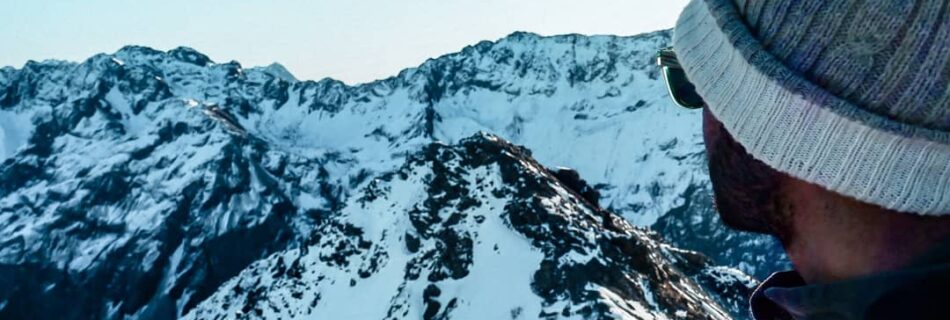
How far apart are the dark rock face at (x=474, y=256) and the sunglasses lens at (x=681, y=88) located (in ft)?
116

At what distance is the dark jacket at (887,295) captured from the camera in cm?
181

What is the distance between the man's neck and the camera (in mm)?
1953

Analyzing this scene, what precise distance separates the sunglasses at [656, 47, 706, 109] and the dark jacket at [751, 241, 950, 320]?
2.13ft

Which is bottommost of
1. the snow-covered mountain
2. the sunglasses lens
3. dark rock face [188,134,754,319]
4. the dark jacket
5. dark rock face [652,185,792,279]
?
→ dark rock face [652,185,792,279]

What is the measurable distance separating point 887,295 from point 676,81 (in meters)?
0.95

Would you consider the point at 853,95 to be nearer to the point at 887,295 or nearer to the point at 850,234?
the point at 850,234

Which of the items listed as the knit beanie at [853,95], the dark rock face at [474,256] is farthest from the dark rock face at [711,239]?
the knit beanie at [853,95]

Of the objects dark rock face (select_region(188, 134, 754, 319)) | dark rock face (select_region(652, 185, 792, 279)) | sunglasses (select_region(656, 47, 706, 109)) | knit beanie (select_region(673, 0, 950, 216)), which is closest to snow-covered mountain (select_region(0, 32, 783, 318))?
dark rock face (select_region(652, 185, 792, 279))

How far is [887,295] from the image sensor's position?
185 centimetres

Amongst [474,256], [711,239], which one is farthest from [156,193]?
[474,256]

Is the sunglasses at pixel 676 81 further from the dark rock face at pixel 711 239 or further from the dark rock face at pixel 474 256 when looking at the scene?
the dark rock face at pixel 711 239

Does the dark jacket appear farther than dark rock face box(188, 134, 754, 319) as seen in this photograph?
No

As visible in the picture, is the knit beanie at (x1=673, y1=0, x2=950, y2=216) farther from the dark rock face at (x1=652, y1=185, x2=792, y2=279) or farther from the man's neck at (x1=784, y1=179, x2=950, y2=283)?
the dark rock face at (x1=652, y1=185, x2=792, y2=279)

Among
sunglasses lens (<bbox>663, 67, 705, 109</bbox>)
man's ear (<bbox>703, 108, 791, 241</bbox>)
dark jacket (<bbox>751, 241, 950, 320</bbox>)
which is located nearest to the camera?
dark jacket (<bbox>751, 241, 950, 320</bbox>)
